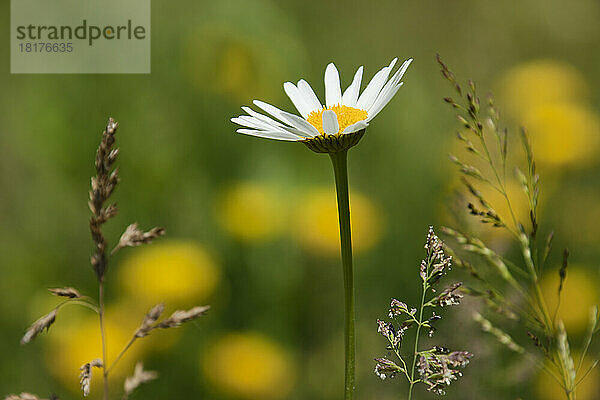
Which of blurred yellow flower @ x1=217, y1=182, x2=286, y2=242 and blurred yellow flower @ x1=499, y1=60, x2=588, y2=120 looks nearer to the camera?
blurred yellow flower @ x1=217, y1=182, x2=286, y2=242

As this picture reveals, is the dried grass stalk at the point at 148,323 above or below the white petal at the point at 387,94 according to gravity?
below

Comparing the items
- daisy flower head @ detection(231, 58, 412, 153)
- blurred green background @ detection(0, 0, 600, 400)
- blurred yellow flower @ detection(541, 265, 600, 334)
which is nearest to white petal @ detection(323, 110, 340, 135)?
daisy flower head @ detection(231, 58, 412, 153)

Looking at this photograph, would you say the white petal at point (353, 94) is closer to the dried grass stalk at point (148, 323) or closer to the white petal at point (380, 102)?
the white petal at point (380, 102)

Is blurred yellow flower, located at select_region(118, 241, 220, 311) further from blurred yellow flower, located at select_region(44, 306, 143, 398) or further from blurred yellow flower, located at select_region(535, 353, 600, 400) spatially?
blurred yellow flower, located at select_region(535, 353, 600, 400)

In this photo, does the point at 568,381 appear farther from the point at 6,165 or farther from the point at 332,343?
the point at 6,165

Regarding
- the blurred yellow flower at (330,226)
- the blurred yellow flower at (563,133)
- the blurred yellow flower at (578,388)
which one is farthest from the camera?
the blurred yellow flower at (563,133)
